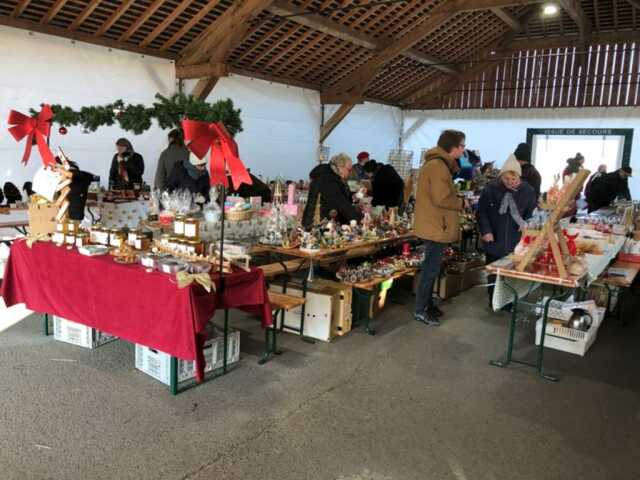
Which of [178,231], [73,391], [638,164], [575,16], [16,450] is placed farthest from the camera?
[638,164]

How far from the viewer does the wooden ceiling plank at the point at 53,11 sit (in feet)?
20.9

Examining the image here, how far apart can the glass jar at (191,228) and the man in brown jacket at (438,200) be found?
6.20 ft

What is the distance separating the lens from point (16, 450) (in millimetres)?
2484

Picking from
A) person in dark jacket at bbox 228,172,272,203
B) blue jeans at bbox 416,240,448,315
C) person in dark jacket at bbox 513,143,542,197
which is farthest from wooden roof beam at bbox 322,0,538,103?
blue jeans at bbox 416,240,448,315

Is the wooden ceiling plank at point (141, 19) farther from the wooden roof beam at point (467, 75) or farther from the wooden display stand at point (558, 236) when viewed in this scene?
the wooden roof beam at point (467, 75)

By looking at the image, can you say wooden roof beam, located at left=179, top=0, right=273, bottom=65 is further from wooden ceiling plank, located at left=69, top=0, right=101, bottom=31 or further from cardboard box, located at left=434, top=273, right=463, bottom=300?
cardboard box, located at left=434, top=273, right=463, bottom=300

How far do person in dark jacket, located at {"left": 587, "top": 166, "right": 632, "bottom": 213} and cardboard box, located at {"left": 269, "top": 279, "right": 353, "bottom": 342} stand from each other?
548 cm

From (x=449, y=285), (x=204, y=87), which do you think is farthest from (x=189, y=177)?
(x=204, y=87)

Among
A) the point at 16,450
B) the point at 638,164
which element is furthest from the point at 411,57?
the point at 16,450

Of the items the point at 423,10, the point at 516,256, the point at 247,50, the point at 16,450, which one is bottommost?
the point at 16,450

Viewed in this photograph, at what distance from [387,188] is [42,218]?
12.9ft

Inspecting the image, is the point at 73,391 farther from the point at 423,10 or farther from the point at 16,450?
the point at 423,10

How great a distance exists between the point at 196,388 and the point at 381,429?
3.73ft

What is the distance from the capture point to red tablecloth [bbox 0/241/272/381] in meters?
2.82
